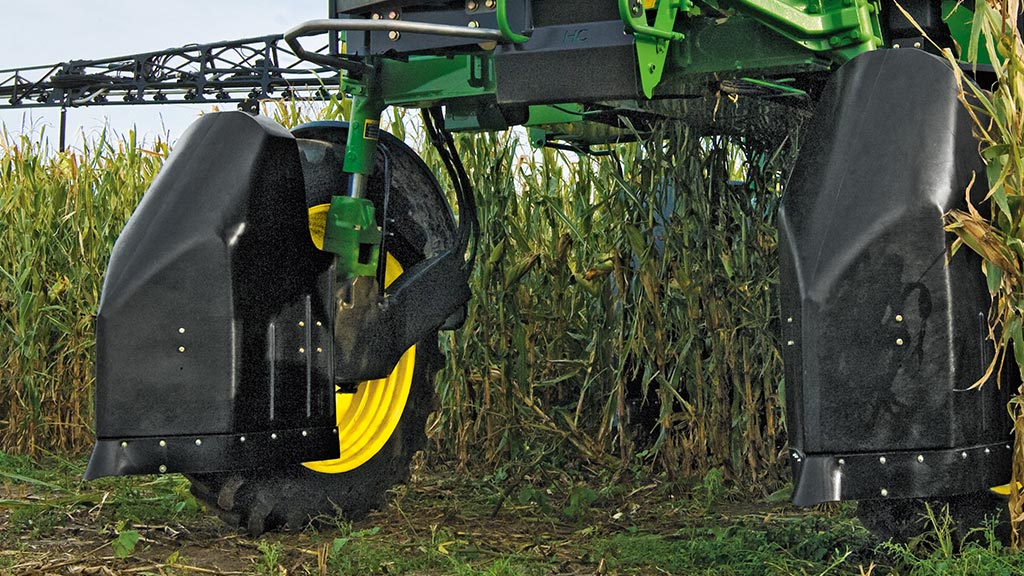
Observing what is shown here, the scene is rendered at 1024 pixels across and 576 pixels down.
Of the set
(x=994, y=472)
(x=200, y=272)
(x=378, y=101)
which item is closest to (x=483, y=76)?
(x=378, y=101)

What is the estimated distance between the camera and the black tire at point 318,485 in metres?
3.36

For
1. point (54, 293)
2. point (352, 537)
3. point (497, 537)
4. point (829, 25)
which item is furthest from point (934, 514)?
point (54, 293)

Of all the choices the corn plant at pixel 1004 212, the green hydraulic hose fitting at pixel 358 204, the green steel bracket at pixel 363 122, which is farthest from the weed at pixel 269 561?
the corn plant at pixel 1004 212

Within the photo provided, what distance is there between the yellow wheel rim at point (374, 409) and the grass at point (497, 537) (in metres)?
0.24

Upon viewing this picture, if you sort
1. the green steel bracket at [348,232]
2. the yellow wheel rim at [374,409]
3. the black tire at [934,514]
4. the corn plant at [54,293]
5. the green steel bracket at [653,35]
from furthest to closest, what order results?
the corn plant at [54,293] < the yellow wheel rim at [374,409] < the green steel bracket at [348,232] < the green steel bracket at [653,35] < the black tire at [934,514]

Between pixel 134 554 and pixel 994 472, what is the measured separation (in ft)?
7.40

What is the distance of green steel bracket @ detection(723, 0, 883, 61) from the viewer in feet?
9.20

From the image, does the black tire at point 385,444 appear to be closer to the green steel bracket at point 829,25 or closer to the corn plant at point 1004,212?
the green steel bracket at point 829,25

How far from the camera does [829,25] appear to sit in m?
2.87

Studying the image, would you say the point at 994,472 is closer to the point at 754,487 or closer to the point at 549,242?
the point at 754,487

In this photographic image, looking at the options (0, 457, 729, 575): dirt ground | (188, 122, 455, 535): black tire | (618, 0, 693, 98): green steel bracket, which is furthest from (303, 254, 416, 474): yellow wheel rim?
(618, 0, 693, 98): green steel bracket

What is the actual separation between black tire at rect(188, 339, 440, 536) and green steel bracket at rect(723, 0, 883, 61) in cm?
156

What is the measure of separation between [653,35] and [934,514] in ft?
4.02

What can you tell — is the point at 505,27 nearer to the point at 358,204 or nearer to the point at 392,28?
the point at 392,28
